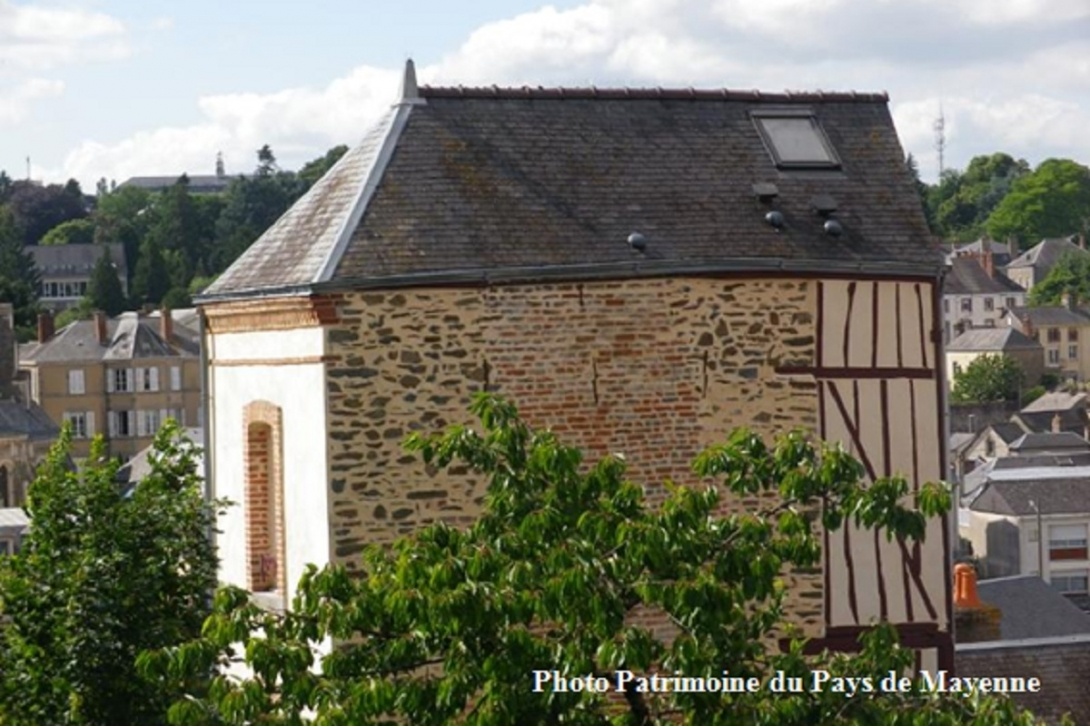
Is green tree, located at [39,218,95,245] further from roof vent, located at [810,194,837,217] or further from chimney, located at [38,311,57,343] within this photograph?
roof vent, located at [810,194,837,217]

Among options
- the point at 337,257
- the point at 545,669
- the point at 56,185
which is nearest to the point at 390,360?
the point at 337,257

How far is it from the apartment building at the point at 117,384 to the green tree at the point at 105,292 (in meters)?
22.5

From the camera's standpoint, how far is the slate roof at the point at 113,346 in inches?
3573

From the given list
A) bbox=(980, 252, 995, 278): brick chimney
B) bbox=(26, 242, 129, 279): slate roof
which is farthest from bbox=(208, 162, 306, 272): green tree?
bbox=(980, 252, 995, 278): brick chimney

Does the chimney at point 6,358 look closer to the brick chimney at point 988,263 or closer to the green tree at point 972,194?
the brick chimney at point 988,263

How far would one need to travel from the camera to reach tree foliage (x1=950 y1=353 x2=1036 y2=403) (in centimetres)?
9694

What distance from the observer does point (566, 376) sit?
1673 cm

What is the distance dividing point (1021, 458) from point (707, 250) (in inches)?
1970

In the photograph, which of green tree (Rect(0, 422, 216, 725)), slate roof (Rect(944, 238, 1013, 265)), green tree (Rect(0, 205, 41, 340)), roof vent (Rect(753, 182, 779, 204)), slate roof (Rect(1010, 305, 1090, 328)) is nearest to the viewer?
green tree (Rect(0, 422, 216, 725))

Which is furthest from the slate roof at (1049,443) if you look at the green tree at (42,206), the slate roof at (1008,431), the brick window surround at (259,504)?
the green tree at (42,206)

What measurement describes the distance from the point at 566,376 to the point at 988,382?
82.1 metres

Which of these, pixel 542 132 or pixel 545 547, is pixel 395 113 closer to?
pixel 542 132

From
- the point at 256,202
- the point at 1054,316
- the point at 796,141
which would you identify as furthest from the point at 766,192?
the point at 256,202

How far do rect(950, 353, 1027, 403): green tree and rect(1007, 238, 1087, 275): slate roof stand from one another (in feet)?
104
